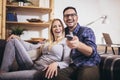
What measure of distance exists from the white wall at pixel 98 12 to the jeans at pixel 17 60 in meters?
2.31

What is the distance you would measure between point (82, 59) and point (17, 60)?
28.5 inches

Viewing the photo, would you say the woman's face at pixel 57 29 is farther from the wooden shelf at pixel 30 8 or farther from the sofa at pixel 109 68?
the wooden shelf at pixel 30 8

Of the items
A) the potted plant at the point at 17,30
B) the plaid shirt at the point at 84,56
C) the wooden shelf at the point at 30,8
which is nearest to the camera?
the plaid shirt at the point at 84,56

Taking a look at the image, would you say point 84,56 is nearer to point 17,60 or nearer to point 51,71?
point 51,71

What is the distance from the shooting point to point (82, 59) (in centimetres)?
188

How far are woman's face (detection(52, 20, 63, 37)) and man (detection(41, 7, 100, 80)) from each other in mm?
209

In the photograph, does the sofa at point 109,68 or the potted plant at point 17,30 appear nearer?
the sofa at point 109,68

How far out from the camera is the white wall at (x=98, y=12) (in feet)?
14.7

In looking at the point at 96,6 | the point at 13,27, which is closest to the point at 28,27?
the point at 13,27

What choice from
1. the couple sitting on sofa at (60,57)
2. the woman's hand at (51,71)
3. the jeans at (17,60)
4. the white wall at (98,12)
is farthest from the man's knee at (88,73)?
the white wall at (98,12)

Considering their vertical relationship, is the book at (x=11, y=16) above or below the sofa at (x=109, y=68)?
above

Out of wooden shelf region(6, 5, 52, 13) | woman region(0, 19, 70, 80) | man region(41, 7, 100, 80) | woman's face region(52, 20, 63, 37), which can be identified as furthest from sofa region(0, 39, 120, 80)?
wooden shelf region(6, 5, 52, 13)

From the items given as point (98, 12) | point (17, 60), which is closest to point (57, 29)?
point (17, 60)

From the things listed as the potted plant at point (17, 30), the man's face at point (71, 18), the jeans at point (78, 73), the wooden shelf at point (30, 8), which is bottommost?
the jeans at point (78, 73)
